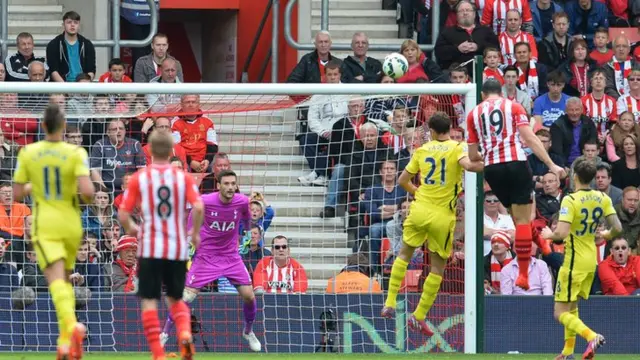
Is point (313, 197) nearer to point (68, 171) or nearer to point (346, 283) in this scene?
point (346, 283)

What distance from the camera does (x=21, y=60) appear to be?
Result: 17.9 meters

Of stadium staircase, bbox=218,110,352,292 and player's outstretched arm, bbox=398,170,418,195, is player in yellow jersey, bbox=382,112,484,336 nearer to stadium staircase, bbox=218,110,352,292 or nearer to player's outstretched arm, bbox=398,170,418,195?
player's outstretched arm, bbox=398,170,418,195

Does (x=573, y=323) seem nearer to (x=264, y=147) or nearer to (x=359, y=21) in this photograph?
(x=264, y=147)

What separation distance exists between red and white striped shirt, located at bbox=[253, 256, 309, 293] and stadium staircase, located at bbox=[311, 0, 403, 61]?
17.1ft

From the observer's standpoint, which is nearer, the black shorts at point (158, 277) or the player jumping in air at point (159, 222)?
the player jumping in air at point (159, 222)

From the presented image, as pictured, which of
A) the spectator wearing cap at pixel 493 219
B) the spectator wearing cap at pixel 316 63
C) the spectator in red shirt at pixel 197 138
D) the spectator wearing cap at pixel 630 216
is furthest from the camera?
the spectator wearing cap at pixel 316 63

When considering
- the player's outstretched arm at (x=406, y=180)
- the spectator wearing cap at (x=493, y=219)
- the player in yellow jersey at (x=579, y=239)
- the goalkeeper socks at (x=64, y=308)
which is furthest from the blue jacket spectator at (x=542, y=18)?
the goalkeeper socks at (x=64, y=308)

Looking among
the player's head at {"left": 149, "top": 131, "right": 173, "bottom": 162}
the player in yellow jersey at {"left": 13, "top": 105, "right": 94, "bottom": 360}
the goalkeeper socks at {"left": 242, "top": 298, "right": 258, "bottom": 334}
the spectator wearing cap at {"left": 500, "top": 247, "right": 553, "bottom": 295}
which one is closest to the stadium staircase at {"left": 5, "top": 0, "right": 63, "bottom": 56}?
the goalkeeper socks at {"left": 242, "top": 298, "right": 258, "bottom": 334}

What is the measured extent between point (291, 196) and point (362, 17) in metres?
5.19

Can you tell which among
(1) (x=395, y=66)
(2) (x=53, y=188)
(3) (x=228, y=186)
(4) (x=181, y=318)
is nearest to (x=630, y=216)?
(1) (x=395, y=66)

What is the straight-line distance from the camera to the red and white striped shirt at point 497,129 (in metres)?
13.5

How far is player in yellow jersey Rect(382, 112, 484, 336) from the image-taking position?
13.8 meters

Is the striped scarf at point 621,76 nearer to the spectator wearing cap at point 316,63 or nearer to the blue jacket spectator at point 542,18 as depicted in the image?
the blue jacket spectator at point 542,18

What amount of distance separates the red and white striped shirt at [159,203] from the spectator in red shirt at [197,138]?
500cm
